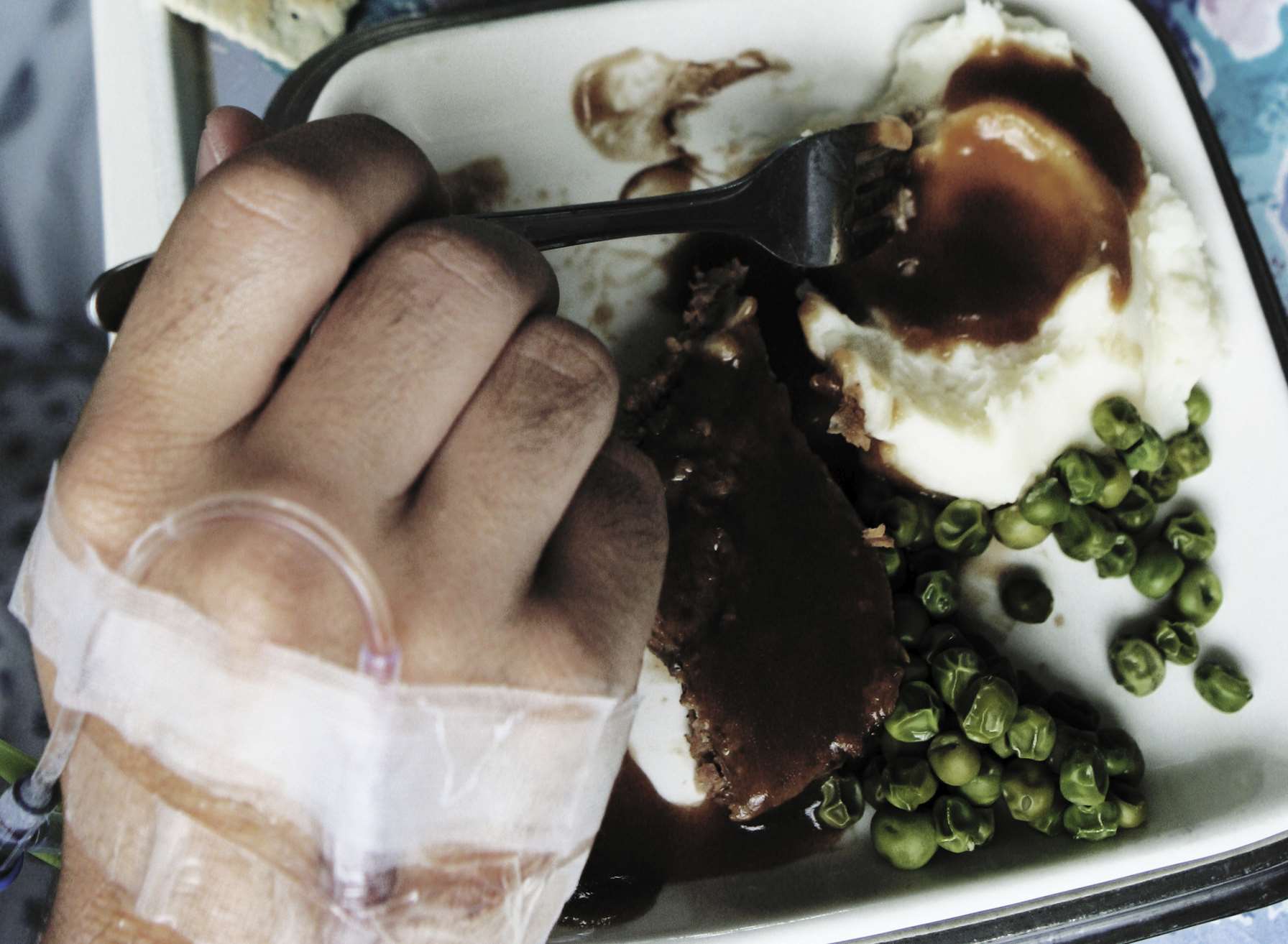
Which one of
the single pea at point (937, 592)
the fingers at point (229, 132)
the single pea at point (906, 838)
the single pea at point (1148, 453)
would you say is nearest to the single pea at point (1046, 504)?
the single pea at point (1148, 453)

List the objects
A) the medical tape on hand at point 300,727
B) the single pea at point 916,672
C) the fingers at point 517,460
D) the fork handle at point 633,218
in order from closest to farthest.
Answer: the medical tape on hand at point 300,727 < the fingers at point 517,460 < the fork handle at point 633,218 < the single pea at point 916,672

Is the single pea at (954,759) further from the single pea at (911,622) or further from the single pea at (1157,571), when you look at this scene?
the single pea at (1157,571)

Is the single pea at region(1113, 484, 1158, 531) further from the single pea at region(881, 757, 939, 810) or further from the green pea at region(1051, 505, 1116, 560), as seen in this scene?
the single pea at region(881, 757, 939, 810)

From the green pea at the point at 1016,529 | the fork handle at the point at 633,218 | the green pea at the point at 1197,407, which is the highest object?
the fork handle at the point at 633,218

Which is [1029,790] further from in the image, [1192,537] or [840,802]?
[1192,537]

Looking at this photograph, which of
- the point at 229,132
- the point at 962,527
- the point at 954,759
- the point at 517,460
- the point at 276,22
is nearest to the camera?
the point at 517,460

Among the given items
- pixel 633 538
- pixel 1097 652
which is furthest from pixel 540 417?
pixel 1097 652

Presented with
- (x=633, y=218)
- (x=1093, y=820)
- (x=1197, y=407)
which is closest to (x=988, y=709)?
(x=1093, y=820)
